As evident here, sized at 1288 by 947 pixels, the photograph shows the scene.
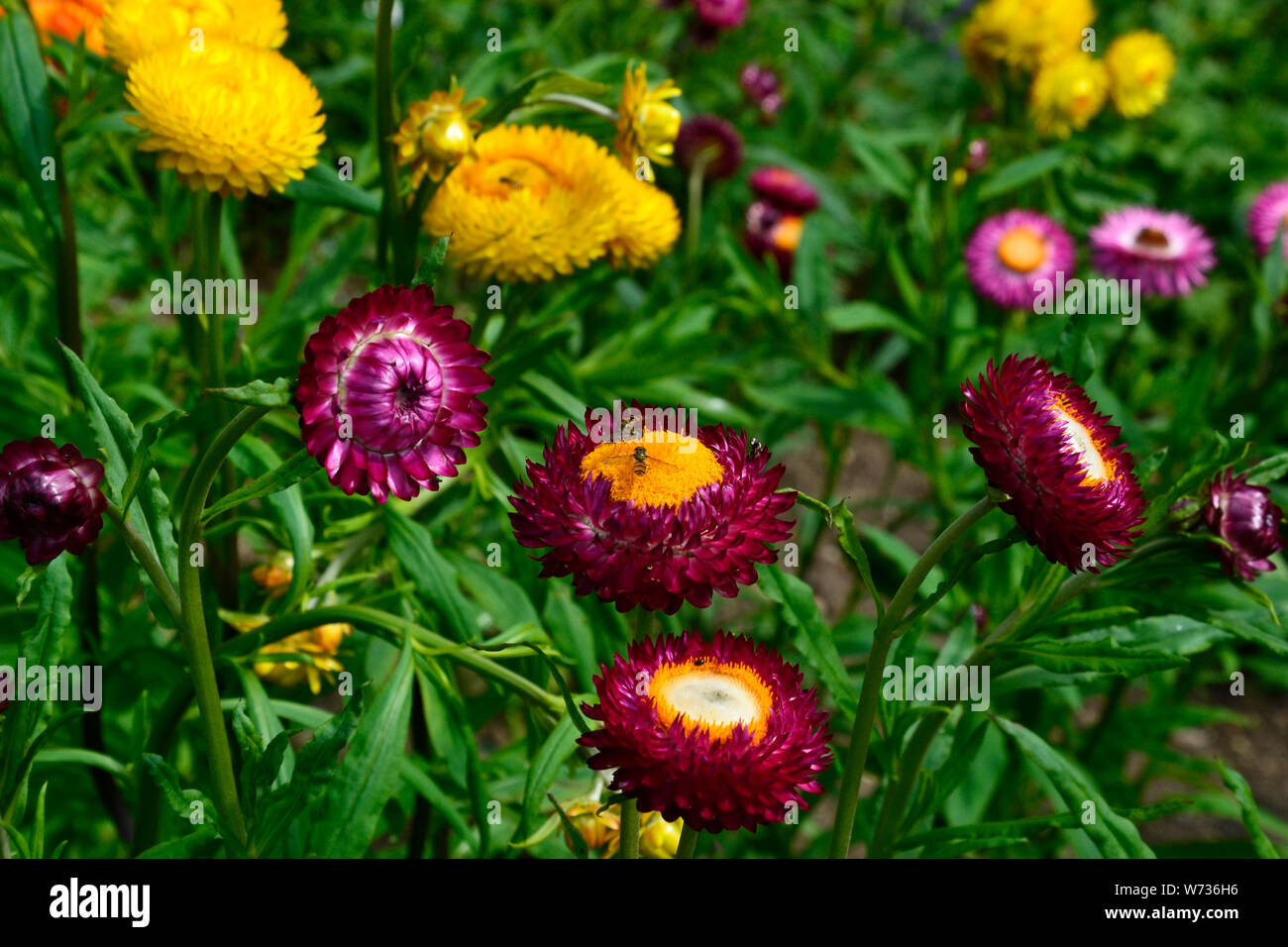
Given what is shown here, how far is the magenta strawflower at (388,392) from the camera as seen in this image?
3.12 feet

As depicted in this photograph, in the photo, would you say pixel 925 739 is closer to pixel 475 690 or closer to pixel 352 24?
pixel 475 690

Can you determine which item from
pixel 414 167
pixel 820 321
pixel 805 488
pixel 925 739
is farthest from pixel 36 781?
pixel 805 488

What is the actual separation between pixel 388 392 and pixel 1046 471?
56cm

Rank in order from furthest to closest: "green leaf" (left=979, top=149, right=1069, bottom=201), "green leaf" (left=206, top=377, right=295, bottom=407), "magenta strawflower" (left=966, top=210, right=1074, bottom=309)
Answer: "green leaf" (left=979, top=149, right=1069, bottom=201), "magenta strawflower" (left=966, top=210, right=1074, bottom=309), "green leaf" (left=206, top=377, right=295, bottom=407)

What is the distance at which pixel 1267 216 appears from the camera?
2854mm

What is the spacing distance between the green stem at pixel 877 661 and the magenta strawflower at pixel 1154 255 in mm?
1748

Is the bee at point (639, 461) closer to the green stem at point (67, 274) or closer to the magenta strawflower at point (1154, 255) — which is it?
the green stem at point (67, 274)

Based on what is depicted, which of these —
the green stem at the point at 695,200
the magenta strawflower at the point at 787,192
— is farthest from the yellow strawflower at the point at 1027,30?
the green stem at the point at 695,200

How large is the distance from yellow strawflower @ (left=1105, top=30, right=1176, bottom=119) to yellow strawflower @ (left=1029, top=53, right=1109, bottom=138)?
0.39 feet

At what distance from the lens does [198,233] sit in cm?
164

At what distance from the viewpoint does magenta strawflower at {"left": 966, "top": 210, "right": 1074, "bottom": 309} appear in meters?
2.53

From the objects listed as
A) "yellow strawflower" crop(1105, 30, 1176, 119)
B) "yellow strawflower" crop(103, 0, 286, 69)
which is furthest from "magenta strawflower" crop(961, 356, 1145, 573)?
"yellow strawflower" crop(1105, 30, 1176, 119)

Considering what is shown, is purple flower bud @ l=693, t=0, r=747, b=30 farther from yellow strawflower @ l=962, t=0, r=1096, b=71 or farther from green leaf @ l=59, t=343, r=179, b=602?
green leaf @ l=59, t=343, r=179, b=602
